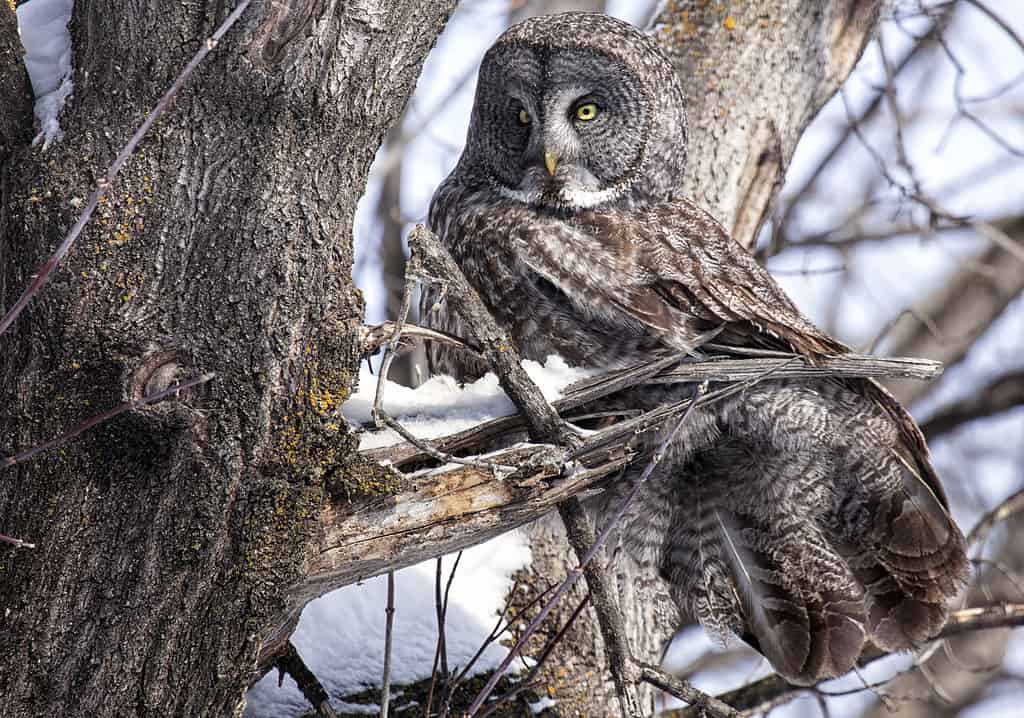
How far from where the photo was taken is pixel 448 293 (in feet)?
6.68

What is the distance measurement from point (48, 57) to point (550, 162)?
1421 mm

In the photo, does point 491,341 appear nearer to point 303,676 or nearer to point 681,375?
point 681,375

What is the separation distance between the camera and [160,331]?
1.83 m

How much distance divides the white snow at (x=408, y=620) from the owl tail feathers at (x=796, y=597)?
2.21 feet

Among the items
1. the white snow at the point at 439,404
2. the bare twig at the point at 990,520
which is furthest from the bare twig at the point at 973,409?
the white snow at the point at 439,404

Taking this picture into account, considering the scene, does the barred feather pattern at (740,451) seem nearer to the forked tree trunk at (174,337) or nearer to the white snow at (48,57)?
the forked tree trunk at (174,337)

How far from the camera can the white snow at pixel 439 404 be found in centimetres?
221

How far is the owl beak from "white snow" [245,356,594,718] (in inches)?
29.8

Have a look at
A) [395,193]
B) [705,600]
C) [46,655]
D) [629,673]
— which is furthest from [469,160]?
[395,193]

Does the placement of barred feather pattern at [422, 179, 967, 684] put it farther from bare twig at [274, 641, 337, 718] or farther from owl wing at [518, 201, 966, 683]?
bare twig at [274, 641, 337, 718]

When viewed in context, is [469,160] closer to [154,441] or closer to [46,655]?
[154,441]

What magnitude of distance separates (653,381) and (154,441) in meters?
1.07

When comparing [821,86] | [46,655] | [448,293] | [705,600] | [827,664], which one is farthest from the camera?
[821,86]

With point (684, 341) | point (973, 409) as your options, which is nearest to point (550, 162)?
point (684, 341)
